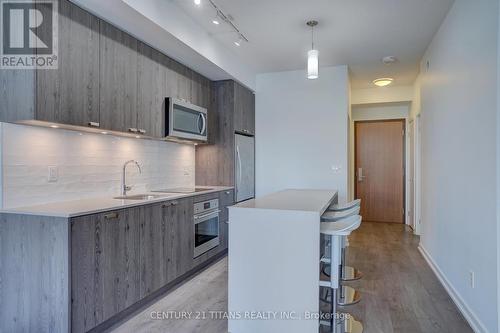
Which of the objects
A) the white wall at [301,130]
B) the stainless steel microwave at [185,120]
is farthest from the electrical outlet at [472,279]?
the stainless steel microwave at [185,120]

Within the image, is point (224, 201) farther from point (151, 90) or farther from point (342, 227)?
point (342, 227)

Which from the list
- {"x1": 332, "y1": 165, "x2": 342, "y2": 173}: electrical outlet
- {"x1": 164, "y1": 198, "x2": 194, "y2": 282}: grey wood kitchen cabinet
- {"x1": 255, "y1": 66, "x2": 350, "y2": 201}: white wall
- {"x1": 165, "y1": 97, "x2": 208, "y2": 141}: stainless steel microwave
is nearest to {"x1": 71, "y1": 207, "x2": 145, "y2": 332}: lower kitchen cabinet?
{"x1": 164, "y1": 198, "x2": 194, "y2": 282}: grey wood kitchen cabinet

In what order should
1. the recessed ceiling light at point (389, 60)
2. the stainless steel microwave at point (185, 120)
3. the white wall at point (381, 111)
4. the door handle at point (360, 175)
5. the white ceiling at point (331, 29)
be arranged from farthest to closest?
the door handle at point (360, 175)
the white wall at point (381, 111)
the recessed ceiling light at point (389, 60)
the stainless steel microwave at point (185, 120)
the white ceiling at point (331, 29)

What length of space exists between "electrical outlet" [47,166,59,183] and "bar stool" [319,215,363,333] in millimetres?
2102

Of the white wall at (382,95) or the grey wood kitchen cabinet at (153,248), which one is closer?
the grey wood kitchen cabinet at (153,248)

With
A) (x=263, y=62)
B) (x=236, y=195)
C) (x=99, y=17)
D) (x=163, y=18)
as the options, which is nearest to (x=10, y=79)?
(x=99, y=17)

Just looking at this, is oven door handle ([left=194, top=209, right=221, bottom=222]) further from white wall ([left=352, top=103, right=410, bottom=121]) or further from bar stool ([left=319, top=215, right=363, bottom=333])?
white wall ([left=352, top=103, right=410, bottom=121])

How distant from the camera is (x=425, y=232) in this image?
4.13m

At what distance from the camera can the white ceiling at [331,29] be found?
291 cm

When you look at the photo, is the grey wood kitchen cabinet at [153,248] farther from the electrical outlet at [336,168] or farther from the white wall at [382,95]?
the white wall at [382,95]

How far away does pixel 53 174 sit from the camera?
2.46 meters

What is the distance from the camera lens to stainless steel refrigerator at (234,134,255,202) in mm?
4457

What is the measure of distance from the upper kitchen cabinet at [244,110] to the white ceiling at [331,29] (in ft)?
1.42

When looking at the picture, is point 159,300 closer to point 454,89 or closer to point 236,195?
point 236,195
